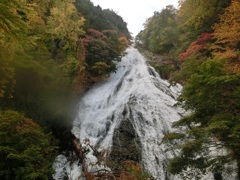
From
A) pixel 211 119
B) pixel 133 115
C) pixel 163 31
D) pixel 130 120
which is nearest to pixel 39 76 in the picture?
pixel 130 120

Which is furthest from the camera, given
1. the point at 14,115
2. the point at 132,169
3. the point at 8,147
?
the point at 14,115

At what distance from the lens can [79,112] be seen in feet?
45.9

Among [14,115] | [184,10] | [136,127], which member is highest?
[184,10]

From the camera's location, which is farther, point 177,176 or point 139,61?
point 139,61

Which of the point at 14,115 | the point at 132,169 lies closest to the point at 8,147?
the point at 14,115

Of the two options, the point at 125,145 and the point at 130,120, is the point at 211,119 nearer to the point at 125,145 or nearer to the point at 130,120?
the point at 125,145

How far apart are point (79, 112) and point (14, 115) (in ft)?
22.0

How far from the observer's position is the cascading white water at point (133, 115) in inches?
390

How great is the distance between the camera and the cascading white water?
32.5ft

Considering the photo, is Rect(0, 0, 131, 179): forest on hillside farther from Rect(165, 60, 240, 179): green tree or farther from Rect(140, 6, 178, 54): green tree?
Rect(140, 6, 178, 54): green tree

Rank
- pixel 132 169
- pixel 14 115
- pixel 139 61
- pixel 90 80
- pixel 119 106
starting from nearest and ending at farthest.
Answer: pixel 132 169, pixel 14 115, pixel 119 106, pixel 90 80, pixel 139 61

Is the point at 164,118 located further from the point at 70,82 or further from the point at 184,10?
the point at 184,10

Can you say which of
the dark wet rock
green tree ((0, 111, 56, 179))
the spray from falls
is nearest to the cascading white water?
the spray from falls

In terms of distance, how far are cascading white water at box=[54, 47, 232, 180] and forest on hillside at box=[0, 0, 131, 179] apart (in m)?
0.98
